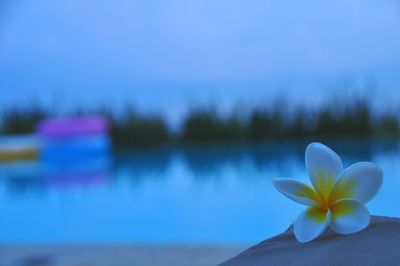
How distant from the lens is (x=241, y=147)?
895 cm

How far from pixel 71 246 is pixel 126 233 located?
3.51 feet

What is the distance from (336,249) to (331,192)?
7 centimetres

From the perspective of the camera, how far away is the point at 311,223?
1.76 feet

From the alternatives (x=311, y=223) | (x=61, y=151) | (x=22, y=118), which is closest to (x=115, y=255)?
(x=311, y=223)

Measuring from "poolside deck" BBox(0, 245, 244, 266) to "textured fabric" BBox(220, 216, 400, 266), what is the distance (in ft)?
6.36

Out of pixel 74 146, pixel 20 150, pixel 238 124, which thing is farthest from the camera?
pixel 238 124

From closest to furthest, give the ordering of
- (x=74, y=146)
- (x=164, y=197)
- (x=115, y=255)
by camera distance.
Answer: (x=115, y=255), (x=164, y=197), (x=74, y=146)

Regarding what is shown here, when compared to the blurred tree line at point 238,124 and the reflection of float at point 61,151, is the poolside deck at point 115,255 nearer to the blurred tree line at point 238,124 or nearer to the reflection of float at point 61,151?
the reflection of float at point 61,151

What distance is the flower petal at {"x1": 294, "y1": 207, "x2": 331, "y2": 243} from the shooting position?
1.73 feet

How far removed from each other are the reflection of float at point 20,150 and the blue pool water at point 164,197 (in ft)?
0.66

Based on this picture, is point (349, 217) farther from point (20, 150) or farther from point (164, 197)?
point (20, 150)

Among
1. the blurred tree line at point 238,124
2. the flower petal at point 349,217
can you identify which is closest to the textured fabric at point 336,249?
the flower petal at point 349,217

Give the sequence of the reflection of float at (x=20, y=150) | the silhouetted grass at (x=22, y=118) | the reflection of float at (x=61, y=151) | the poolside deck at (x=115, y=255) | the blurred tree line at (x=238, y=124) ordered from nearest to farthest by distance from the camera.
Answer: the poolside deck at (x=115, y=255)
the reflection of float at (x=61, y=151)
the reflection of float at (x=20, y=150)
the blurred tree line at (x=238, y=124)
the silhouetted grass at (x=22, y=118)

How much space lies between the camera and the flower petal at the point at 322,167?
0.53 meters
